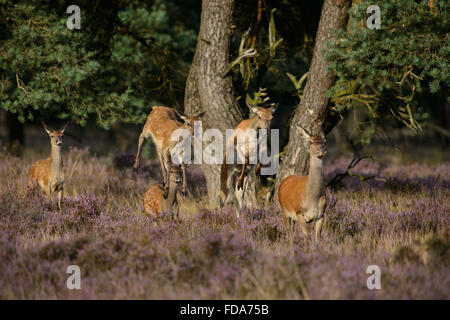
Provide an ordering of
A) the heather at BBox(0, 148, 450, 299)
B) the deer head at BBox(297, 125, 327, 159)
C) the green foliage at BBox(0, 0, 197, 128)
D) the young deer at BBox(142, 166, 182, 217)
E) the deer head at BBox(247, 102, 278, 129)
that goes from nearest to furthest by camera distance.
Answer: the heather at BBox(0, 148, 450, 299)
the deer head at BBox(297, 125, 327, 159)
the deer head at BBox(247, 102, 278, 129)
the young deer at BBox(142, 166, 182, 217)
the green foliage at BBox(0, 0, 197, 128)

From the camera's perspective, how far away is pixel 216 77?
1085cm

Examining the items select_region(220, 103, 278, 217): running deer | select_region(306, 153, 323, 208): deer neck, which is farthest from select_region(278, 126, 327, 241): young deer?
select_region(220, 103, 278, 217): running deer

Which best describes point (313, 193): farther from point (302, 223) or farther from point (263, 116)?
point (263, 116)

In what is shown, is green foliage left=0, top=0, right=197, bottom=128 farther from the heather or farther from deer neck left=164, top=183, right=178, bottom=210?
deer neck left=164, top=183, right=178, bottom=210

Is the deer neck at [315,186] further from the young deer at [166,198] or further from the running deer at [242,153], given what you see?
the young deer at [166,198]

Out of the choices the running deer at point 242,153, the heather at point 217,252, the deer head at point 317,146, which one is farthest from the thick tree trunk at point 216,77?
the deer head at point 317,146

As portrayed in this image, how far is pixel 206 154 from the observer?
10.9 metres

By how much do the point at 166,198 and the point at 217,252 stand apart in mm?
2580

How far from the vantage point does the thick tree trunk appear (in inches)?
425

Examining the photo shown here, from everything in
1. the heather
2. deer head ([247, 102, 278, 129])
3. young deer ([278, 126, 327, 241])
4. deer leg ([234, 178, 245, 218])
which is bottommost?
the heather

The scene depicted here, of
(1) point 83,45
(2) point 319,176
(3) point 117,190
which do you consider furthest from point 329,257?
(1) point 83,45

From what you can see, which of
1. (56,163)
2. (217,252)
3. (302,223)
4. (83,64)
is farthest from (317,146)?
(83,64)

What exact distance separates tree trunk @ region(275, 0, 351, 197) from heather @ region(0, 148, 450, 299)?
960mm

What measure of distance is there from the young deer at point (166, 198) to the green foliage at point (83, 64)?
3.29 meters
